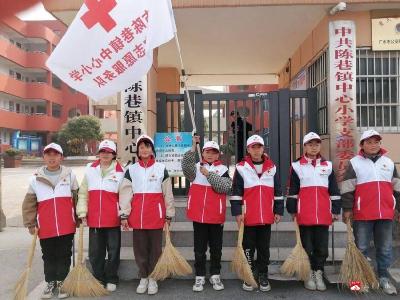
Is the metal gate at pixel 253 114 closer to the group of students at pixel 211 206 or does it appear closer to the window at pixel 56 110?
the group of students at pixel 211 206

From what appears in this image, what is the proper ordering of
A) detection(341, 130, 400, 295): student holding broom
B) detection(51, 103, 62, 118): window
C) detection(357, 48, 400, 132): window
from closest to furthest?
1. detection(341, 130, 400, 295): student holding broom
2. detection(357, 48, 400, 132): window
3. detection(51, 103, 62, 118): window

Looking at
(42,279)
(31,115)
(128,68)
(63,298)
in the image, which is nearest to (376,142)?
(128,68)

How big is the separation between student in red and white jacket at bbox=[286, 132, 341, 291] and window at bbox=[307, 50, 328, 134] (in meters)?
2.09

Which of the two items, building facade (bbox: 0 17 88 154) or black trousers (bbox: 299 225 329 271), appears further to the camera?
building facade (bbox: 0 17 88 154)

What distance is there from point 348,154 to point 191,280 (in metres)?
2.89

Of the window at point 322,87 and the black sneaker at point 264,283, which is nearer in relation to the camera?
the black sneaker at point 264,283

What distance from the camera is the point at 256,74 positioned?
11797mm

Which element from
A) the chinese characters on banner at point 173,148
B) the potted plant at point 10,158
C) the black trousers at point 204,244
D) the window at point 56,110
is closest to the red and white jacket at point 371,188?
the black trousers at point 204,244

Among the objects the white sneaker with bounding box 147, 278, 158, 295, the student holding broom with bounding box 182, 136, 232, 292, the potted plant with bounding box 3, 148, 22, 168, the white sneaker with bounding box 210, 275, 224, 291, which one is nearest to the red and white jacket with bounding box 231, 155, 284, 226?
the student holding broom with bounding box 182, 136, 232, 292

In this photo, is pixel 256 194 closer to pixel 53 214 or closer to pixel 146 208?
pixel 146 208

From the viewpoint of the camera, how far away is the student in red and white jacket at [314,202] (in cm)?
421

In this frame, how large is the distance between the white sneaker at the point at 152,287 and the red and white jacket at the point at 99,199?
0.69 metres

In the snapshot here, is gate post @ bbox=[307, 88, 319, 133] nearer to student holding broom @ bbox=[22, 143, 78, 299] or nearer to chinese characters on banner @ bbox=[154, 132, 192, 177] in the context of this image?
chinese characters on banner @ bbox=[154, 132, 192, 177]

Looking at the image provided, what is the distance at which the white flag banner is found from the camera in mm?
4066
